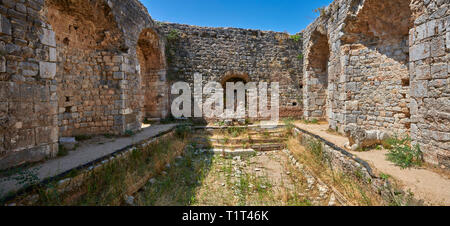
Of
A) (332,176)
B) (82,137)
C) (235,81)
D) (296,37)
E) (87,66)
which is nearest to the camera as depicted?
(332,176)

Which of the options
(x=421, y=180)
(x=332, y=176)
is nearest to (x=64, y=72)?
(x=332, y=176)

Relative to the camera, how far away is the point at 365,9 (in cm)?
533

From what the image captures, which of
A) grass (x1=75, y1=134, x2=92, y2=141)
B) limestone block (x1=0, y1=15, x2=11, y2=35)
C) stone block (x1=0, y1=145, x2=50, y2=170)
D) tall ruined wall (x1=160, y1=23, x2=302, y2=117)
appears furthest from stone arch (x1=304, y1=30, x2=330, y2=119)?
limestone block (x1=0, y1=15, x2=11, y2=35)

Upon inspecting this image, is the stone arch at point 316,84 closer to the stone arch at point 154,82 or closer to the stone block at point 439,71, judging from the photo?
the stone block at point 439,71

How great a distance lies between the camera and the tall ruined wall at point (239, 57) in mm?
9469

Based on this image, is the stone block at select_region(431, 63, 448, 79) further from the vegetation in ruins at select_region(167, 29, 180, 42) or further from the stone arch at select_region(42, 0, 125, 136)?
the vegetation in ruins at select_region(167, 29, 180, 42)

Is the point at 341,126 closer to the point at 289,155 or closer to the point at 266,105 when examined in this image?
the point at 289,155

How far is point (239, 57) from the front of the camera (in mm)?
9812

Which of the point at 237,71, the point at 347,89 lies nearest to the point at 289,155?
the point at 347,89

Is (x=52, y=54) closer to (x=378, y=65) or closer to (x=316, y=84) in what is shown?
(x=378, y=65)

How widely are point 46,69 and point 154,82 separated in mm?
5615

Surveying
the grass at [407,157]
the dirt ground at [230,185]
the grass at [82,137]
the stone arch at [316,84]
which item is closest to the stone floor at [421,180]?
the grass at [407,157]

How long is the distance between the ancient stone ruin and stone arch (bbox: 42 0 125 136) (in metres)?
0.03

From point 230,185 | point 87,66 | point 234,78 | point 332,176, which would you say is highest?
point 234,78
